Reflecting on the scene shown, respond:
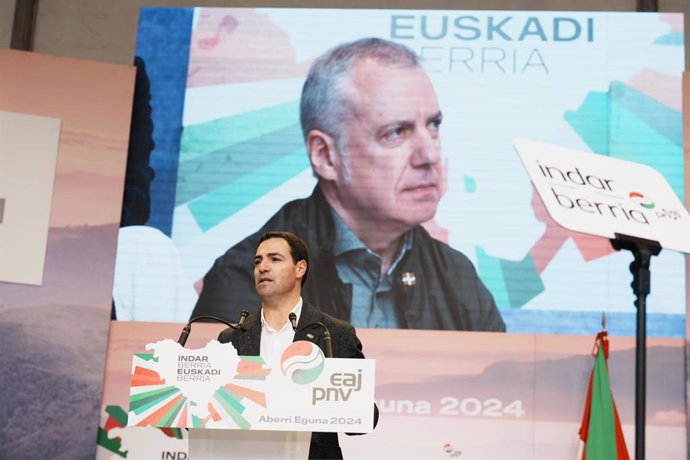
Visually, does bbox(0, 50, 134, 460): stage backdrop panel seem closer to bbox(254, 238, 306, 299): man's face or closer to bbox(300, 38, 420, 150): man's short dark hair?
bbox(300, 38, 420, 150): man's short dark hair

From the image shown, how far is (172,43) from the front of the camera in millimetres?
5836

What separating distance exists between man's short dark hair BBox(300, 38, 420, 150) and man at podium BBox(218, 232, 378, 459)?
252cm

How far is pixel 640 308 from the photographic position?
7.98ft

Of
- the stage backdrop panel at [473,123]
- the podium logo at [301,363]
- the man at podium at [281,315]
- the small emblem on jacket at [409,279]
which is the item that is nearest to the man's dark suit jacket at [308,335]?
the man at podium at [281,315]

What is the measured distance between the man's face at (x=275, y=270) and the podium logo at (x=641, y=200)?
1080 mm

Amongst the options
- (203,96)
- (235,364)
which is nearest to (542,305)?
(203,96)

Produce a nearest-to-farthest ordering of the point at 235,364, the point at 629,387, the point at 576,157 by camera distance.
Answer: the point at 235,364 < the point at 576,157 < the point at 629,387

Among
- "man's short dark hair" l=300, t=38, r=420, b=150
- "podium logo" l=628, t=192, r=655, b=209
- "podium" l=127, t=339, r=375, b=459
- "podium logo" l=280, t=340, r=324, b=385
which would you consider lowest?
"podium" l=127, t=339, r=375, b=459

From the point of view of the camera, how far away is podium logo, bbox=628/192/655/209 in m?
2.65

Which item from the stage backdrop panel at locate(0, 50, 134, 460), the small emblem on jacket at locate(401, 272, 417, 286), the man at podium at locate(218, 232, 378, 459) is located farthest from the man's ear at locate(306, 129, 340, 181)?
the man at podium at locate(218, 232, 378, 459)

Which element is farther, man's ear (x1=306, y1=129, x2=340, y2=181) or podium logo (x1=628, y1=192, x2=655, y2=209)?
man's ear (x1=306, y1=129, x2=340, y2=181)

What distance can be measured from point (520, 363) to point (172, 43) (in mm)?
2691

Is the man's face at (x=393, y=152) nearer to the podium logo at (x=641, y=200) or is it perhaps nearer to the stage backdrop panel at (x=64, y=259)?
the stage backdrop panel at (x=64, y=259)

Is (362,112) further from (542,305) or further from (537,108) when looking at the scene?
(542,305)
